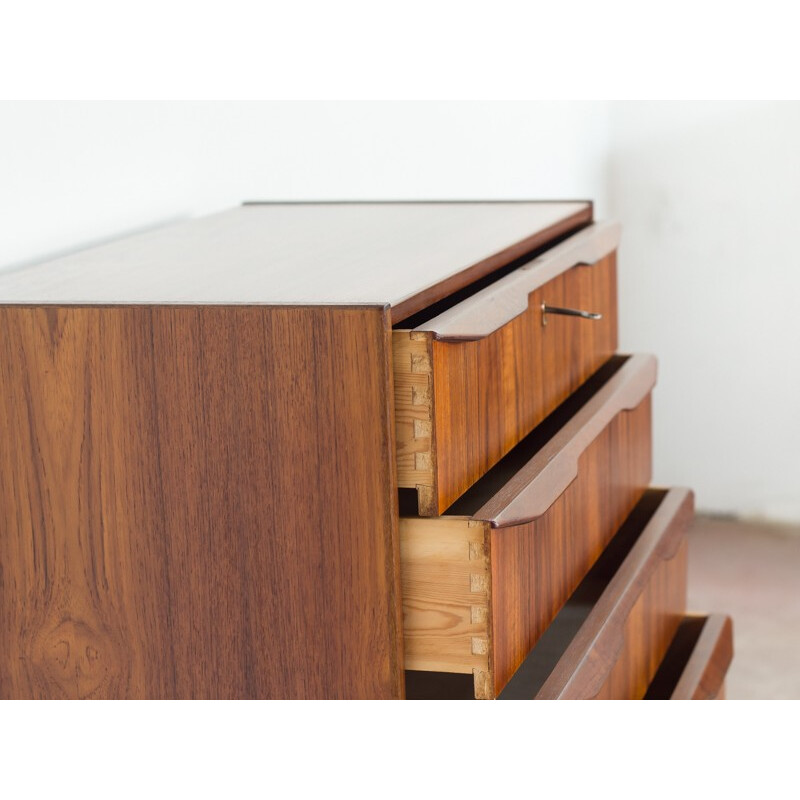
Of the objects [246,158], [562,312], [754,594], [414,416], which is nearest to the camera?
[414,416]

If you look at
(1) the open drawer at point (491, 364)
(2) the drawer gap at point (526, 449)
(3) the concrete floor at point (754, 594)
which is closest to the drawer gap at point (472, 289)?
(1) the open drawer at point (491, 364)

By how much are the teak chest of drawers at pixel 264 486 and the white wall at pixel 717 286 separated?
70.9 inches

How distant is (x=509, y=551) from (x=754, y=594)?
1694 mm

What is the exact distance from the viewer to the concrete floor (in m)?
2.06

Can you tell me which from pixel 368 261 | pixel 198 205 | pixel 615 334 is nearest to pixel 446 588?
pixel 368 261

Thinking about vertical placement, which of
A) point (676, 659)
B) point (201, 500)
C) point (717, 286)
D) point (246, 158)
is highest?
point (246, 158)

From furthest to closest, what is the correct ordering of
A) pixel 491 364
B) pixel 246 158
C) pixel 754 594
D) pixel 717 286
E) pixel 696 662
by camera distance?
pixel 717 286, pixel 754 594, pixel 246 158, pixel 696 662, pixel 491 364

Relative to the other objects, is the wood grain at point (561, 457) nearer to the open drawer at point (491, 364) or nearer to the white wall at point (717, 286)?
the open drawer at point (491, 364)

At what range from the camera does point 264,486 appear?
2.52ft

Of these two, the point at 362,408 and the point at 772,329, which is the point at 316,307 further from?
the point at 772,329

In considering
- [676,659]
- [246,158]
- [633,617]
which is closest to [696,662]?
[676,659]

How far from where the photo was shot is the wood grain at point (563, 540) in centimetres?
82

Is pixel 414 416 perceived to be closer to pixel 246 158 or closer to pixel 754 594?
pixel 246 158

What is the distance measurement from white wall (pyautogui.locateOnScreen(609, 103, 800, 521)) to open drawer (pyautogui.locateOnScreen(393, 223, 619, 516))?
4.77ft
